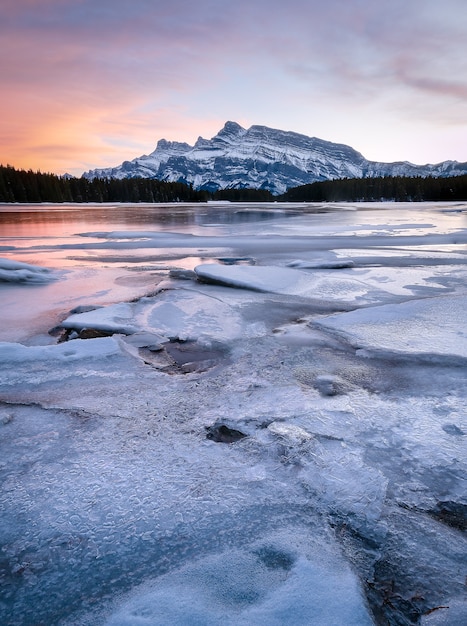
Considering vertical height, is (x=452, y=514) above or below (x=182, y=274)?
below

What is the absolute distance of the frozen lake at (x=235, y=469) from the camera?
4.36ft

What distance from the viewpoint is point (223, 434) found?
2.27 m

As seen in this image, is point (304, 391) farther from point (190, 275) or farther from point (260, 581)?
point (190, 275)

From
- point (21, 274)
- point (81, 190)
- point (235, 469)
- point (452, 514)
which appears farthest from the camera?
point (81, 190)

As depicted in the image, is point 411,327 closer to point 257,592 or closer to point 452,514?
point 452,514

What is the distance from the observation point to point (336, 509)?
169cm

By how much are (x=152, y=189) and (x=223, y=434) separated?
305 ft

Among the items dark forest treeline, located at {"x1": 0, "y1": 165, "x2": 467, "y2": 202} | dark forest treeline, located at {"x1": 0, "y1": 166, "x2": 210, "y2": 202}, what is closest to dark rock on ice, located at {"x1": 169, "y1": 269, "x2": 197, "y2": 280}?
dark forest treeline, located at {"x1": 0, "y1": 166, "x2": 210, "y2": 202}

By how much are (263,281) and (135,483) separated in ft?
15.8

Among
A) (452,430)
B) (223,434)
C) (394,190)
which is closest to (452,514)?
(452,430)

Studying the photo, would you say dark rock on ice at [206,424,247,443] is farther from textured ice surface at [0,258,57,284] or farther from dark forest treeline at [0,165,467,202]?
dark forest treeline at [0,165,467,202]

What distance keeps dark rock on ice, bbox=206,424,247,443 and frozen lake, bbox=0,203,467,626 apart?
0.01 metres

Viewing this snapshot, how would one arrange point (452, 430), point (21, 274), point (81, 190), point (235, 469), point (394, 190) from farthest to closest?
point (394, 190)
point (81, 190)
point (21, 274)
point (452, 430)
point (235, 469)

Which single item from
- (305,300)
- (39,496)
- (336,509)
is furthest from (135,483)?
(305,300)
